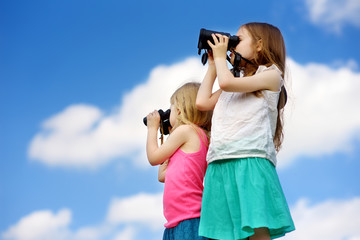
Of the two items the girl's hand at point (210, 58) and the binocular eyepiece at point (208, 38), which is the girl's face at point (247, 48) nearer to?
the binocular eyepiece at point (208, 38)

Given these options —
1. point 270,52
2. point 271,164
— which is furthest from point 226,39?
point 271,164

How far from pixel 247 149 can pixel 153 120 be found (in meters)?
0.93

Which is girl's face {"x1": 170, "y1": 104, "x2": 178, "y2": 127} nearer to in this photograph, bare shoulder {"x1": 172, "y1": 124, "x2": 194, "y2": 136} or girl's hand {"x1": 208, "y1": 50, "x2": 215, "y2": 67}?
bare shoulder {"x1": 172, "y1": 124, "x2": 194, "y2": 136}

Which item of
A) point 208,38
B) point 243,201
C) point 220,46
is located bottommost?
point 243,201

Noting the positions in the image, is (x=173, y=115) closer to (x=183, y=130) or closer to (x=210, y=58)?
(x=183, y=130)

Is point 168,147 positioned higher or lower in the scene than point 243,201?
higher

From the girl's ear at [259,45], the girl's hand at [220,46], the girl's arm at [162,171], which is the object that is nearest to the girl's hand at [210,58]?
the girl's hand at [220,46]

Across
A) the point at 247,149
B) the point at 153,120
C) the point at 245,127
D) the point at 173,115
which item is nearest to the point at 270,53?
the point at 245,127

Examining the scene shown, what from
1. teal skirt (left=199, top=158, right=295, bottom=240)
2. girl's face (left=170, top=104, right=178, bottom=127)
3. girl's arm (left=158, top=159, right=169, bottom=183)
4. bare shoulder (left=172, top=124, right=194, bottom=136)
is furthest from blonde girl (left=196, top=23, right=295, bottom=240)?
girl's arm (left=158, top=159, right=169, bottom=183)

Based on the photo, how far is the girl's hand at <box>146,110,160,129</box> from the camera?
288 centimetres

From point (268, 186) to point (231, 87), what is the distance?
1.66 feet

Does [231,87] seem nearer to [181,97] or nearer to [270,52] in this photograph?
[270,52]

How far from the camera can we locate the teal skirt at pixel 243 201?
2.02 m

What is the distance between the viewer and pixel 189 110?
2.78 metres
